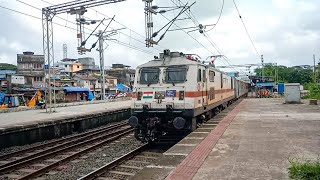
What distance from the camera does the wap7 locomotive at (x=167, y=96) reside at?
464 inches

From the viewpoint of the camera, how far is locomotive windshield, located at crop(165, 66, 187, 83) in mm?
12213

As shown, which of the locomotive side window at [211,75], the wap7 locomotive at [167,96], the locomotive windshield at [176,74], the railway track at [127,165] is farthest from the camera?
the locomotive side window at [211,75]

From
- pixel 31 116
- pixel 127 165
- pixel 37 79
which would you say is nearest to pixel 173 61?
pixel 127 165

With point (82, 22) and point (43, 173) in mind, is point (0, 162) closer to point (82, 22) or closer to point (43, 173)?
point (43, 173)

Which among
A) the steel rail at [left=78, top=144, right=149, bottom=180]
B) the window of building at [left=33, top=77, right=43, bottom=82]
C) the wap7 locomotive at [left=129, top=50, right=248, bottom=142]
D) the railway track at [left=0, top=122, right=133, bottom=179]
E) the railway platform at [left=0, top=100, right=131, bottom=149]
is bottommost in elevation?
the railway track at [left=0, top=122, right=133, bottom=179]

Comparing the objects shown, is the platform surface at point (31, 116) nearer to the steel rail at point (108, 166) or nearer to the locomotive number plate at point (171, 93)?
the steel rail at point (108, 166)

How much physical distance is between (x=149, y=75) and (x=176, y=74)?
112 centimetres

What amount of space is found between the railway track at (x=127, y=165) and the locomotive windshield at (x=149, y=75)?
247cm

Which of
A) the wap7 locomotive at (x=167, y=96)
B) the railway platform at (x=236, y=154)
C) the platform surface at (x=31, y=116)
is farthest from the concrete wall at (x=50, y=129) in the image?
the railway platform at (x=236, y=154)

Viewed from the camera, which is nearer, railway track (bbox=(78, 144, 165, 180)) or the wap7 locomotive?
railway track (bbox=(78, 144, 165, 180))

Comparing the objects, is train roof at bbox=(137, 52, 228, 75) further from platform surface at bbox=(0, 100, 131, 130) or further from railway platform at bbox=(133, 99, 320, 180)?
platform surface at bbox=(0, 100, 131, 130)

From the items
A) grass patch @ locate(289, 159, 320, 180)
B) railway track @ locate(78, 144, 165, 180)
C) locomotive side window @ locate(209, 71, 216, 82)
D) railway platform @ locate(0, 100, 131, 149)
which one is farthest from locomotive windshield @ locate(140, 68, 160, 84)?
grass patch @ locate(289, 159, 320, 180)

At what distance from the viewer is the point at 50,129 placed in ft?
54.1

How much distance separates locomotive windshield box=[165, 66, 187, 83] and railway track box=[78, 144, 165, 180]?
105 inches
